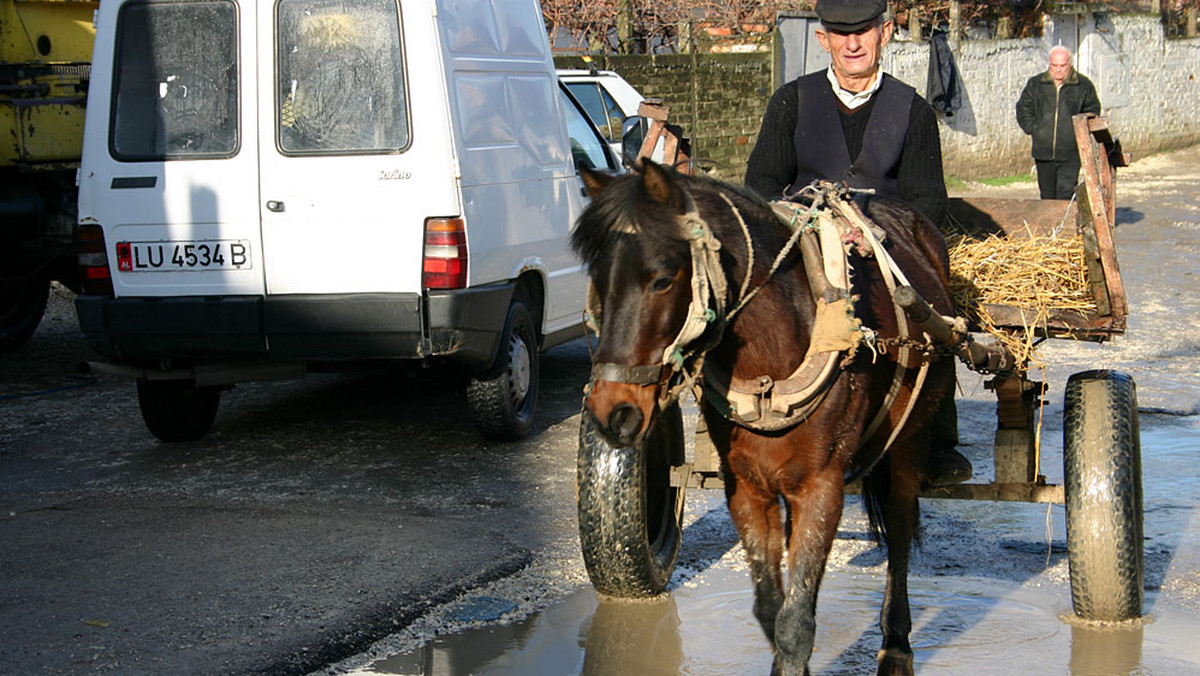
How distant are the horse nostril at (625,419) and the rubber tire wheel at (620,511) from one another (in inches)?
60.7

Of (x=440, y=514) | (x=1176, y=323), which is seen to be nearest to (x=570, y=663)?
(x=440, y=514)

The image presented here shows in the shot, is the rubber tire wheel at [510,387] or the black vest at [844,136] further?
the rubber tire wheel at [510,387]

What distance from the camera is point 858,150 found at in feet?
16.9

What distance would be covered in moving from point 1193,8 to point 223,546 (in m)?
30.1

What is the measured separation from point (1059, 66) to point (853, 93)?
10.3 m

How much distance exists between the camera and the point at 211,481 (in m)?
7.24

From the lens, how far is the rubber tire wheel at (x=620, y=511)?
16.5 ft

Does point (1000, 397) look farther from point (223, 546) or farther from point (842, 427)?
point (223, 546)

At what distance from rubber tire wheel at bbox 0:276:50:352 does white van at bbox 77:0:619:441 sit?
4.34 metres

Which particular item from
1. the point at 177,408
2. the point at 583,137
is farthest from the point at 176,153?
the point at 583,137

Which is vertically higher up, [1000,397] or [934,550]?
[1000,397]

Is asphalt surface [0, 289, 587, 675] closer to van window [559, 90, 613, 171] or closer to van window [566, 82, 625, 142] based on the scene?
van window [559, 90, 613, 171]

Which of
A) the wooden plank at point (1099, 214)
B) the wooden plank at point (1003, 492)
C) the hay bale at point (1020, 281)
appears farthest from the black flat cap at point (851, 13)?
the wooden plank at point (1003, 492)

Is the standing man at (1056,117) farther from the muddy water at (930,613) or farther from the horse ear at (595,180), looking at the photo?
the horse ear at (595,180)
